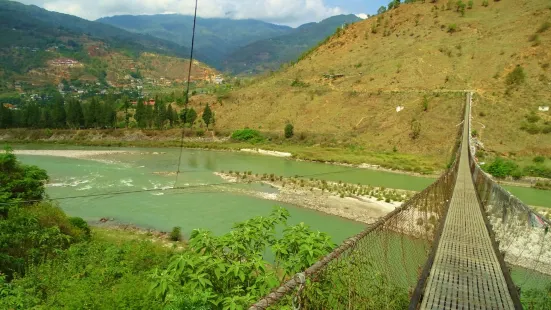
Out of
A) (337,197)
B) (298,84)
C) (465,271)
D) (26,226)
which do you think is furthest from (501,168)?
(298,84)

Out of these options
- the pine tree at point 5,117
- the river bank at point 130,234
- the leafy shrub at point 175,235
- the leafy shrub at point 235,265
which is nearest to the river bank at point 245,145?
the pine tree at point 5,117

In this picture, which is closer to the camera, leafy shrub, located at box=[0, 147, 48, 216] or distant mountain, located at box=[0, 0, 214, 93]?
leafy shrub, located at box=[0, 147, 48, 216]

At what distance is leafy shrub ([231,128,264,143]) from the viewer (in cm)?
4078

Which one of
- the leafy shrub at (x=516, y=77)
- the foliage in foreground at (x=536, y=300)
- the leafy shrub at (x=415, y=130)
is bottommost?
the foliage in foreground at (x=536, y=300)

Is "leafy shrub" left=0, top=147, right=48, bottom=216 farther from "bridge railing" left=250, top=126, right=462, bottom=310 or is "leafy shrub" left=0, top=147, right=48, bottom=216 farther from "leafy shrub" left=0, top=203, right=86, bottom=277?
"bridge railing" left=250, top=126, right=462, bottom=310

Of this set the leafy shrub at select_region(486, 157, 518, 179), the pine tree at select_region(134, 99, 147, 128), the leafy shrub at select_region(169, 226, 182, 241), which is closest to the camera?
the leafy shrub at select_region(169, 226, 182, 241)

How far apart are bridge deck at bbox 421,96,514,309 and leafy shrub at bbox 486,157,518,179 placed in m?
17.8

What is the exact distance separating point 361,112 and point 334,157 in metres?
11.8

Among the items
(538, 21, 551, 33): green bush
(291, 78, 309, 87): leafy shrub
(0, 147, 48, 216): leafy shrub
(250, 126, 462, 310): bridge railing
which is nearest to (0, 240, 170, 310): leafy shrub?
(250, 126, 462, 310): bridge railing

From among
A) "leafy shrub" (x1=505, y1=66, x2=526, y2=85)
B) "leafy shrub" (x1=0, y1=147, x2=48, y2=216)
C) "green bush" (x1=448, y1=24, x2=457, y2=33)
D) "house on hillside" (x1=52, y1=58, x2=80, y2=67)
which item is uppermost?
"green bush" (x1=448, y1=24, x2=457, y2=33)

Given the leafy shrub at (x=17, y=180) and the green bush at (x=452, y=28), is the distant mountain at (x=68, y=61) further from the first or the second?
the green bush at (x=452, y=28)

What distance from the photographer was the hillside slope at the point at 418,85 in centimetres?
3309

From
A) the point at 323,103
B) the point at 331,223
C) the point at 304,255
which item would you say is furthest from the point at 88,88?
the point at 304,255

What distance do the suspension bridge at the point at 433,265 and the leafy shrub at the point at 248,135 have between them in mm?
31588
